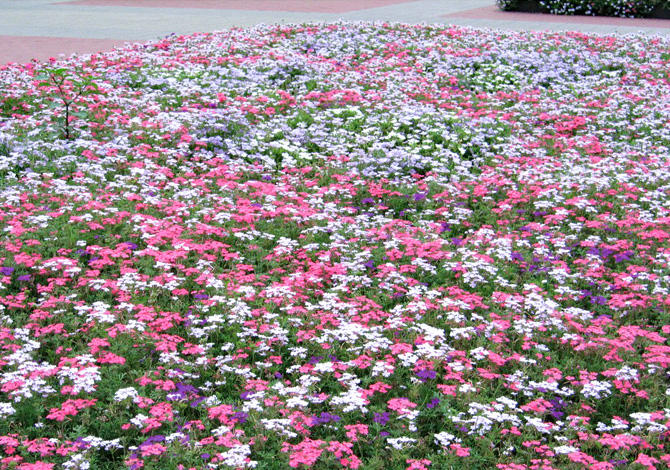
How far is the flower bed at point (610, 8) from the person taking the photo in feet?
75.1

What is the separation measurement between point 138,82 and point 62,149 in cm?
330

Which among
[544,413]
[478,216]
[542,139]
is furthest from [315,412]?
[542,139]

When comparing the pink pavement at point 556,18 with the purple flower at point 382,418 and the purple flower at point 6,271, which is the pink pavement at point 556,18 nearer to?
the purple flower at point 6,271

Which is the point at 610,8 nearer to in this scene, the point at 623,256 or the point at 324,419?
the point at 623,256

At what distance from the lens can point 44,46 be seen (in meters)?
15.0

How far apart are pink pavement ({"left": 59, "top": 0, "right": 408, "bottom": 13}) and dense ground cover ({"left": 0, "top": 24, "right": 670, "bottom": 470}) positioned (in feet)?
46.4

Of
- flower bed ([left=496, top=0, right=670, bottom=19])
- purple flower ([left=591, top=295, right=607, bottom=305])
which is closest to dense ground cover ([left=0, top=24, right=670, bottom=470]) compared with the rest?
purple flower ([left=591, top=295, right=607, bottom=305])

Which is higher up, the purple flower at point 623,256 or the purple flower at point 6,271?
the purple flower at point 623,256

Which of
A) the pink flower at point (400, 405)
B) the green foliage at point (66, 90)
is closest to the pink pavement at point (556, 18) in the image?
the green foliage at point (66, 90)

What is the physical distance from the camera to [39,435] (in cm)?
384

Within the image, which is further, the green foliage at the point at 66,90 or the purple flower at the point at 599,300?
the green foliage at the point at 66,90

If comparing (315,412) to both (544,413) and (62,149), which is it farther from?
(62,149)

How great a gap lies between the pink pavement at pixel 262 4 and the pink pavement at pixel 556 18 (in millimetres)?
3919

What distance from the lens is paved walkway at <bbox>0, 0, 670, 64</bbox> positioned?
52.1ft
